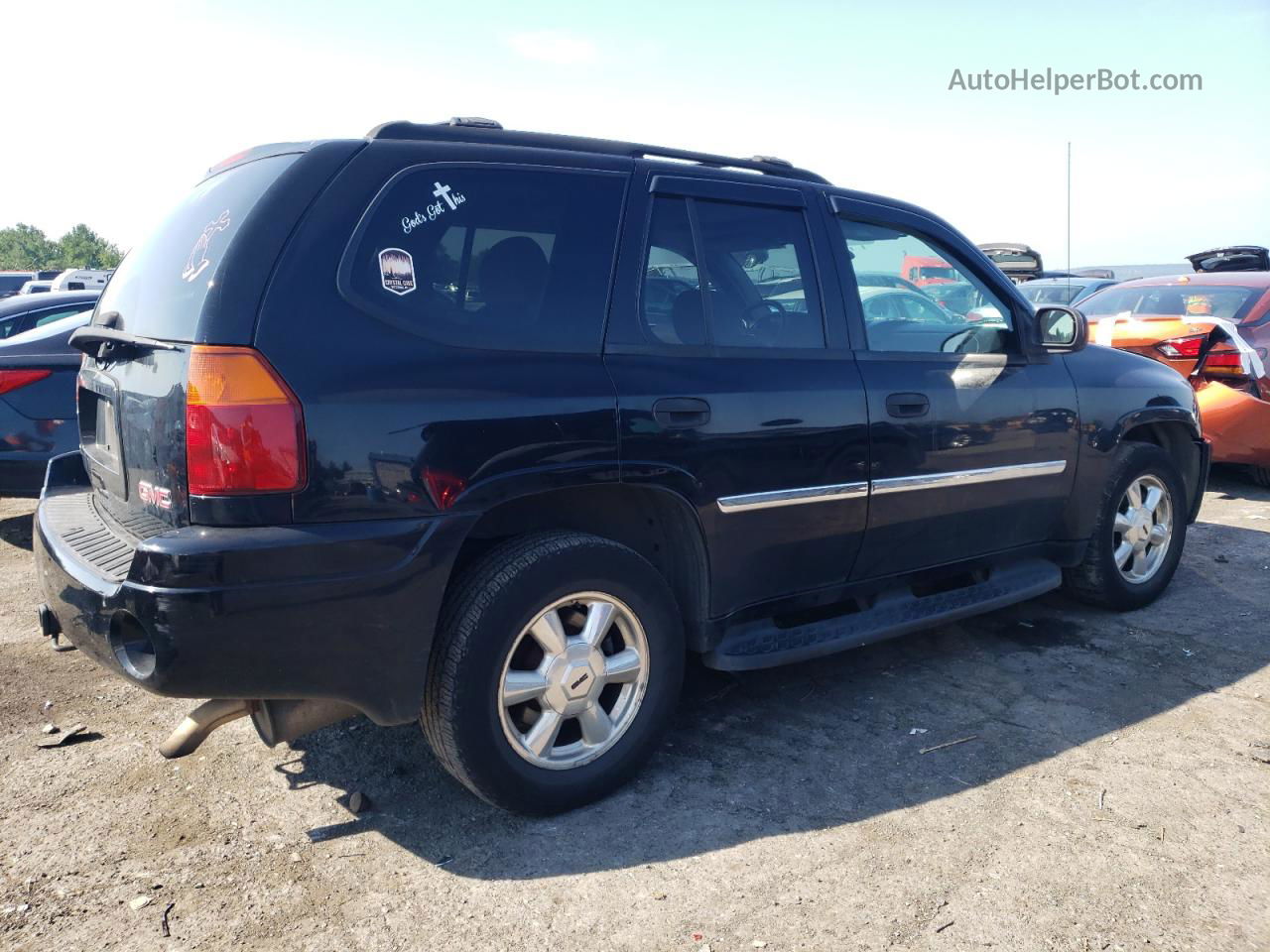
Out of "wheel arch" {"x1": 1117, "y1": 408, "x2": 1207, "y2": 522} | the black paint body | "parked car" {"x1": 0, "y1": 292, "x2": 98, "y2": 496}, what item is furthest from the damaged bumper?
"parked car" {"x1": 0, "y1": 292, "x2": 98, "y2": 496}

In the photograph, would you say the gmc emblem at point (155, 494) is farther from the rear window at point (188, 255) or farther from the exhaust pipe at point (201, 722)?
the exhaust pipe at point (201, 722)

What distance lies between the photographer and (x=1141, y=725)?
3666mm

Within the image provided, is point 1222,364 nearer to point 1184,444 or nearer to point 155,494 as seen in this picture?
point 1184,444

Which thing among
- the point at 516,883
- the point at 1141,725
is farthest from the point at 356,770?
the point at 1141,725

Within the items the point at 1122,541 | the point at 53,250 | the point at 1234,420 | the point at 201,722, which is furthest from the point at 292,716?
the point at 53,250

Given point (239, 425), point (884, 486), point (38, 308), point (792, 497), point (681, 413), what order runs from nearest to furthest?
point (239, 425), point (681, 413), point (792, 497), point (884, 486), point (38, 308)

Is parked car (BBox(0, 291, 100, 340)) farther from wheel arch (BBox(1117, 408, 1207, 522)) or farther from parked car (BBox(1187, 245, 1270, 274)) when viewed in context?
parked car (BBox(1187, 245, 1270, 274))

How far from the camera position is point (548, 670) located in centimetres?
297

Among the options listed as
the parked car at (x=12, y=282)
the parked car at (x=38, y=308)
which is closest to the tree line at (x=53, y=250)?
the parked car at (x=12, y=282)

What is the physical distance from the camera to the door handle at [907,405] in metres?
3.73

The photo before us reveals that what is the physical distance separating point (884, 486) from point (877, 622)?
1.73ft

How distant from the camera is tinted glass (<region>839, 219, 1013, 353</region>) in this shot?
388 centimetres

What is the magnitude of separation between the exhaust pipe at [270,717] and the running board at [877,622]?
1.25m

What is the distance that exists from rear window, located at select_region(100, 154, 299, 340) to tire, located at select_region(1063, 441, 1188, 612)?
382 centimetres
